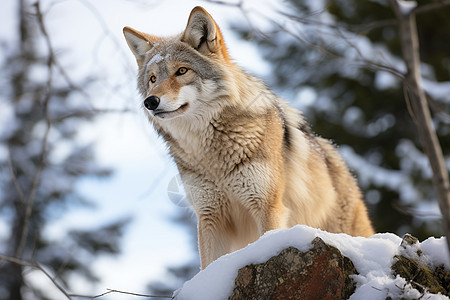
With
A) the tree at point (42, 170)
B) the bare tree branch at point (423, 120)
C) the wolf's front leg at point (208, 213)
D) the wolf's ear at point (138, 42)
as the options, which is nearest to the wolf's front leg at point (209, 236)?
the wolf's front leg at point (208, 213)

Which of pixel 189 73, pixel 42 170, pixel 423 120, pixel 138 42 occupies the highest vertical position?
pixel 423 120

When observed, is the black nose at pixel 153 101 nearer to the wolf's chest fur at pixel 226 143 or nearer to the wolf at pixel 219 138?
the wolf at pixel 219 138

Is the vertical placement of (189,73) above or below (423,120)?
below

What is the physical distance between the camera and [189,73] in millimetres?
4656

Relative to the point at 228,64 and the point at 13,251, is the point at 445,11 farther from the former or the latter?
the point at 13,251

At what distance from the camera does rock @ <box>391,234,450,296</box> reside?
10.3 ft

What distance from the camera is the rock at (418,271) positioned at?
3129 millimetres

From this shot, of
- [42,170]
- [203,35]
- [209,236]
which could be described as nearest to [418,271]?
[209,236]

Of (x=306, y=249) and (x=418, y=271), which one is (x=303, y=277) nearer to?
(x=306, y=249)

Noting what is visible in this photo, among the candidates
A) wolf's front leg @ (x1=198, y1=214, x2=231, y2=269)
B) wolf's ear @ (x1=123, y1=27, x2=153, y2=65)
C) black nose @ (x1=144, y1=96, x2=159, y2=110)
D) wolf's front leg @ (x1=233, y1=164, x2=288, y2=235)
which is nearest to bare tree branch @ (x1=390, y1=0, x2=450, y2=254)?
wolf's front leg @ (x1=233, y1=164, x2=288, y2=235)

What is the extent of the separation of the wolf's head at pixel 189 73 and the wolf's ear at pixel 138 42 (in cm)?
16

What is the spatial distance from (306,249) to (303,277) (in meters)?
0.18

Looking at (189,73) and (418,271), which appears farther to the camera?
(189,73)

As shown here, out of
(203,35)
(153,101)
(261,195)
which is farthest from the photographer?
(203,35)
